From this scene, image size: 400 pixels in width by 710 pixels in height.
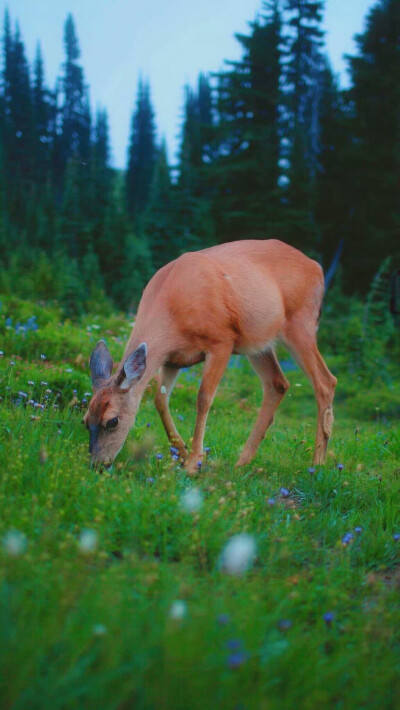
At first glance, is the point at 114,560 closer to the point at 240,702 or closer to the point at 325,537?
the point at 240,702

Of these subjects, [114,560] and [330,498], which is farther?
[330,498]

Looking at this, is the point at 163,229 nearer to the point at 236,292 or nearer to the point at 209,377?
the point at 236,292

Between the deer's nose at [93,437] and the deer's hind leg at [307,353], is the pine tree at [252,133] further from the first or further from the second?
the deer's nose at [93,437]

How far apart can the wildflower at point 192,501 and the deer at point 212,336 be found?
76cm

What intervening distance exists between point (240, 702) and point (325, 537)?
5.98 ft

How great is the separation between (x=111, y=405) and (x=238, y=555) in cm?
195

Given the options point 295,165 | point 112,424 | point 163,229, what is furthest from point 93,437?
point 163,229

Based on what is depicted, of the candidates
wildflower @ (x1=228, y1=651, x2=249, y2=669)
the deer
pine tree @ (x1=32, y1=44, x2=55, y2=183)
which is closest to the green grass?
wildflower @ (x1=228, y1=651, x2=249, y2=669)

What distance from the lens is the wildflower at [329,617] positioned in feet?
8.02

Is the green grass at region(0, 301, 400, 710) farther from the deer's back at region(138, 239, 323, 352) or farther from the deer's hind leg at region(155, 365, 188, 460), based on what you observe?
the deer's back at region(138, 239, 323, 352)

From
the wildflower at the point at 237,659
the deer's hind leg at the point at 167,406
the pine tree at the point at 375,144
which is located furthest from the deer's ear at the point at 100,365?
the pine tree at the point at 375,144

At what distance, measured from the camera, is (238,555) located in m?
2.81

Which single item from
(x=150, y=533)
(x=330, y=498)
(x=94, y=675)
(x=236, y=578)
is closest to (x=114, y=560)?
(x=150, y=533)

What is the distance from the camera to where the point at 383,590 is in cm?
289
